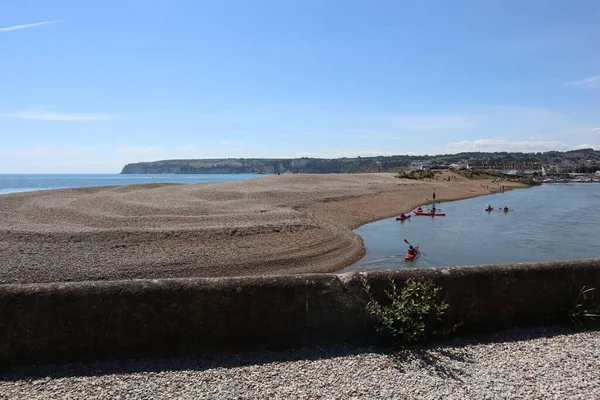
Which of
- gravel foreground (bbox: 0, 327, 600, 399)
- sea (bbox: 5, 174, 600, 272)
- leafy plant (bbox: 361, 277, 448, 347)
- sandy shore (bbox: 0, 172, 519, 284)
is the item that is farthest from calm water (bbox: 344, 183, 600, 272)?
gravel foreground (bbox: 0, 327, 600, 399)

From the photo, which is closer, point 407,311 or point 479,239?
point 407,311

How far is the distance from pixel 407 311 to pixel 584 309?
9.53 ft

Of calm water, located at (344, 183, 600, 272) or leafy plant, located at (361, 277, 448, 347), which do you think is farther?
calm water, located at (344, 183, 600, 272)

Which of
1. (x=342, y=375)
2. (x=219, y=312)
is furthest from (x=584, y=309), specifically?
(x=219, y=312)

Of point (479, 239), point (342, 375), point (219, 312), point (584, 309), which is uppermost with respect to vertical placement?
point (219, 312)

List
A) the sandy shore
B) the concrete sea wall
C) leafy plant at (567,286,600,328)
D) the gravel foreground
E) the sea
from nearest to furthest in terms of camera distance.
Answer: the gravel foreground, the concrete sea wall, leafy plant at (567,286,600,328), the sandy shore, the sea

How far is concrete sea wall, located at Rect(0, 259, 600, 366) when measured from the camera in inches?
213

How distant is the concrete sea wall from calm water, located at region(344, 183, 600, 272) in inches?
468

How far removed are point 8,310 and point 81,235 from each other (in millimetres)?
15338

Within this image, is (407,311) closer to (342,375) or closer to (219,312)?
(342,375)

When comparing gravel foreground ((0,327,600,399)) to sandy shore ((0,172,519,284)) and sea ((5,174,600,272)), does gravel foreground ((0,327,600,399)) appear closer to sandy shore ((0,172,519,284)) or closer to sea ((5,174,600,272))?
sandy shore ((0,172,519,284))

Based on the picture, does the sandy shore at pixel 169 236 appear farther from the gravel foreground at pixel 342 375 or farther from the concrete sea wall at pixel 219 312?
the gravel foreground at pixel 342 375

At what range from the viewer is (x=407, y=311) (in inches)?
236

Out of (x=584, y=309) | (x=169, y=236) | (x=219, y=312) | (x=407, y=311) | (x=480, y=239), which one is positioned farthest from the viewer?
(x=480, y=239)
